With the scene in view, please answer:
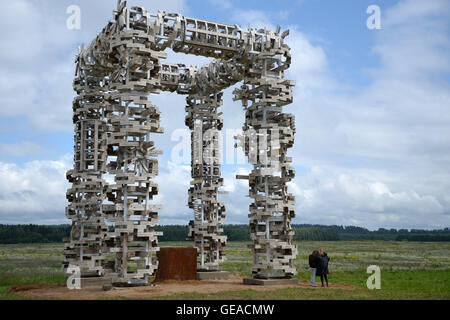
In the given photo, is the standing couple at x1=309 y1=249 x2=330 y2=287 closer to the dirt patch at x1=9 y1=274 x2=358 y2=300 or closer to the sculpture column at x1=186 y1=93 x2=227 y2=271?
the dirt patch at x1=9 y1=274 x2=358 y2=300

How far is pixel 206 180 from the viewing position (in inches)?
979

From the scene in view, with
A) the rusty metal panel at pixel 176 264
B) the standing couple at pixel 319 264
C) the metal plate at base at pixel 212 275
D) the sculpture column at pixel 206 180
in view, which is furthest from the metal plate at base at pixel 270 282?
the sculpture column at pixel 206 180

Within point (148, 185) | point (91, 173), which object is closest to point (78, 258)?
point (91, 173)

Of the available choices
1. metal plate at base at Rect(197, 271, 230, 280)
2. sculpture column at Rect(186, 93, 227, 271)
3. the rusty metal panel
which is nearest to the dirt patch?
the rusty metal panel

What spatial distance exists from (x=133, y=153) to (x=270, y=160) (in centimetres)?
557

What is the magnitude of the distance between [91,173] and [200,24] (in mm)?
7781

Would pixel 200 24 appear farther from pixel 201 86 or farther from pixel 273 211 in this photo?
pixel 273 211

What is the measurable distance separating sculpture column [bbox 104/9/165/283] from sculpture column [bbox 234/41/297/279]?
13.6ft

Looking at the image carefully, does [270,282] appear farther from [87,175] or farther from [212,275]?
[87,175]

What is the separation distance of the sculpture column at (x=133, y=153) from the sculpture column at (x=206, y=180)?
251 inches

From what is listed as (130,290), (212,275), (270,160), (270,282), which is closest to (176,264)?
(212,275)

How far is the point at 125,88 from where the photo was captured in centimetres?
1752
